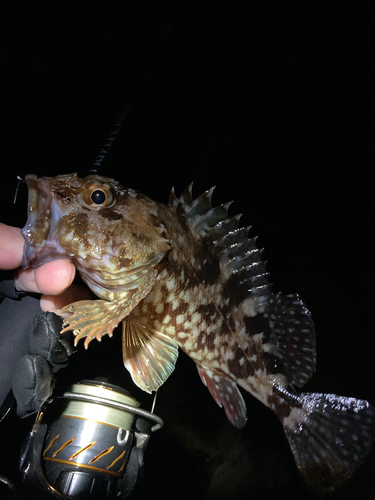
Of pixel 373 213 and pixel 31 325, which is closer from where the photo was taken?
pixel 31 325

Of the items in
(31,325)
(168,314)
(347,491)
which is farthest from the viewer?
(347,491)

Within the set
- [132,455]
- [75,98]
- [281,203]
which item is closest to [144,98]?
[75,98]

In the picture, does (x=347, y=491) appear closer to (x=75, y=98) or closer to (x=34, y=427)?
(x=34, y=427)

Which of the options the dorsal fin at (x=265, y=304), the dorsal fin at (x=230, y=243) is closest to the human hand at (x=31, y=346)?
the dorsal fin at (x=230, y=243)

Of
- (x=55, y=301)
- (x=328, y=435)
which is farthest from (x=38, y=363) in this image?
(x=328, y=435)

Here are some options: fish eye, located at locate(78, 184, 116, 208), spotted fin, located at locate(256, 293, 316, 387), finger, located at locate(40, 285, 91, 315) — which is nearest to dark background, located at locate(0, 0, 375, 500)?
finger, located at locate(40, 285, 91, 315)

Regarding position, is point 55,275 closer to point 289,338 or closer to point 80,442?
point 80,442

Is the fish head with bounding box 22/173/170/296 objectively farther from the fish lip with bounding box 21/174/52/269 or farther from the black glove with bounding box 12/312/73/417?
the black glove with bounding box 12/312/73/417
